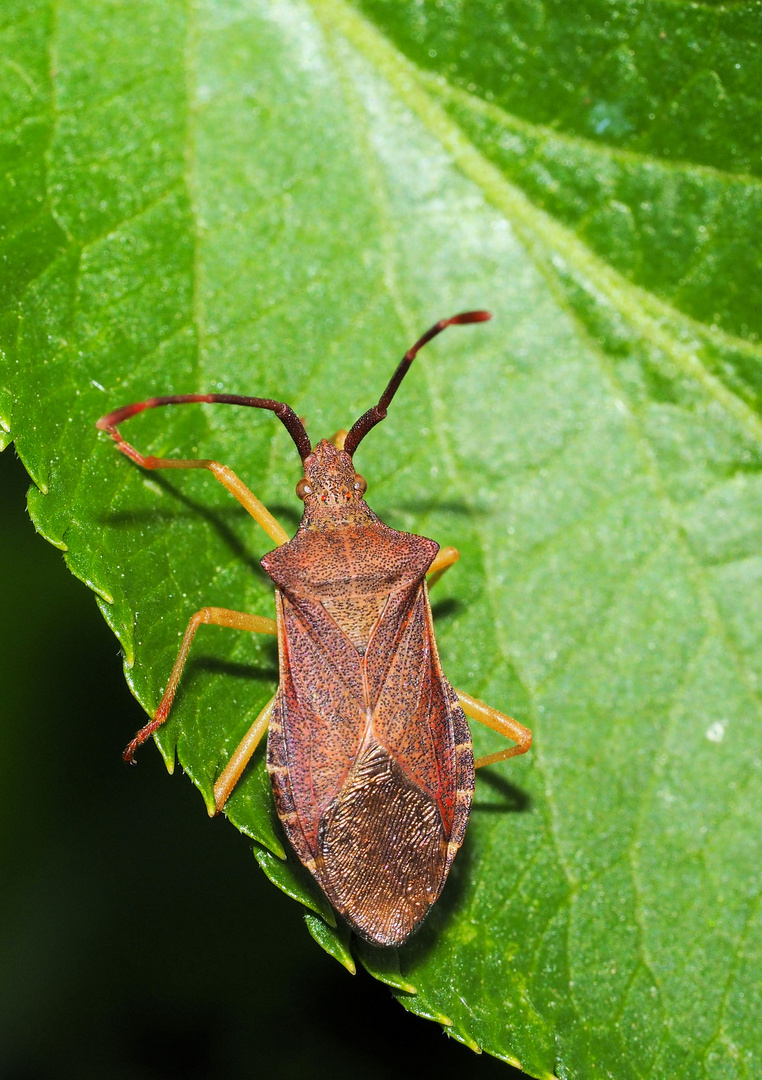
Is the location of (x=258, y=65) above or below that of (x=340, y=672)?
above

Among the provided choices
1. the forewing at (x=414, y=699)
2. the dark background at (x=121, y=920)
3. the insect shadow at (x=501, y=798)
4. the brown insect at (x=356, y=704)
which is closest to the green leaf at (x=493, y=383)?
the insect shadow at (x=501, y=798)

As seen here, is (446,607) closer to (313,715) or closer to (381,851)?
(313,715)

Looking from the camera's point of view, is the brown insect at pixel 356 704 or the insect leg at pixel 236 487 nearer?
the brown insect at pixel 356 704

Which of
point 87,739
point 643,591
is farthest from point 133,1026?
point 643,591

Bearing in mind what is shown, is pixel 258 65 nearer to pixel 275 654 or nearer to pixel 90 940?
pixel 275 654

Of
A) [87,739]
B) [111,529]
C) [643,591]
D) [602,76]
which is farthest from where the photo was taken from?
[87,739]

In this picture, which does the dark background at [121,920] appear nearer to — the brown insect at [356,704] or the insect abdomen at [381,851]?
the brown insect at [356,704]
